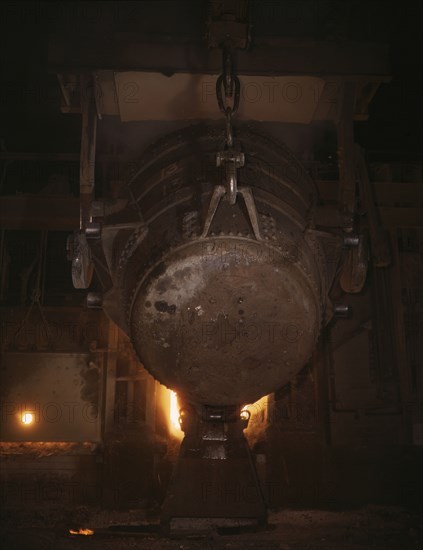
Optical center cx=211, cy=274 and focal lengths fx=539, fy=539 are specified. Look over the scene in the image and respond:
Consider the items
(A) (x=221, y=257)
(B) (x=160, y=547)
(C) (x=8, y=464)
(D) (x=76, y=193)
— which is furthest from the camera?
(D) (x=76, y=193)

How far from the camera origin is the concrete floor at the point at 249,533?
3.94 meters

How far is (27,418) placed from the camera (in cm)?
518

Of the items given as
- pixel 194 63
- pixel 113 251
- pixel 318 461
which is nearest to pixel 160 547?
pixel 318 461

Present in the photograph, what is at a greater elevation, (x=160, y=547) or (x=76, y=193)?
(x=76, y=193)

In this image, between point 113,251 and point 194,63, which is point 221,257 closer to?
point 113,251

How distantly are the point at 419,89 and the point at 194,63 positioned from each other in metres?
2.76

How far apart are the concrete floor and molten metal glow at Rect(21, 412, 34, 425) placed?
2.63 feet

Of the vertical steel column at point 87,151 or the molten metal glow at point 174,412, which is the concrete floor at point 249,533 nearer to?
the molten metal glow at point 174,412

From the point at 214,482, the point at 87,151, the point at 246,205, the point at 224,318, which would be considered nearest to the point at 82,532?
the point at 214,482

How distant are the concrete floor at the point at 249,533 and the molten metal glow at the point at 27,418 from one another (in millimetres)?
800

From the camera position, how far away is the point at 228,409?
128 inches

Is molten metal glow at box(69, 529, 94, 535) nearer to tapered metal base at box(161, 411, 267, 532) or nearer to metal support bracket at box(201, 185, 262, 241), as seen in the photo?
tapered metal base at box(161, 411, 267, 532)

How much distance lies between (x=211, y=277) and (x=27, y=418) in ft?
10.7

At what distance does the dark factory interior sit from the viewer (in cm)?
292
